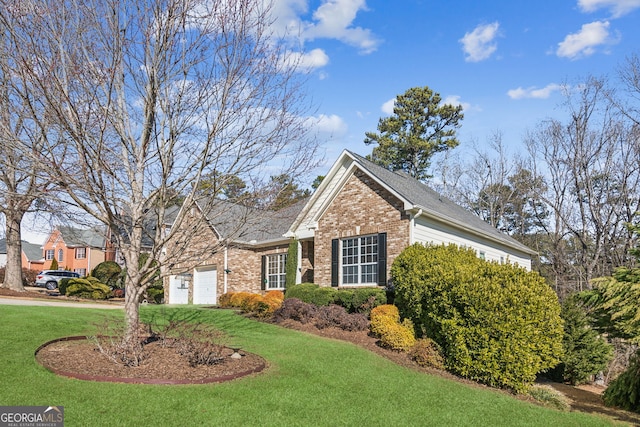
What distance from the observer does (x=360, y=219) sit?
16516 millimetres

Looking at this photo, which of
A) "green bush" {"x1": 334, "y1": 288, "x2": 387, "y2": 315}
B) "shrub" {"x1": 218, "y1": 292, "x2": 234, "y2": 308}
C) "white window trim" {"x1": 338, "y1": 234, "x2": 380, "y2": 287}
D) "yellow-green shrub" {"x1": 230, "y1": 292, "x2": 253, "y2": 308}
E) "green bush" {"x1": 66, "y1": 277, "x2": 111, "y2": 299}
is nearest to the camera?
"green bush" {"x1": 334, "y1": 288, "x2": 387, "y2": 315}

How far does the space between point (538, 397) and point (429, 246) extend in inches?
221

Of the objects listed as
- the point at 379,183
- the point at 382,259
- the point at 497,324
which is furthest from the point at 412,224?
the point at 497,324

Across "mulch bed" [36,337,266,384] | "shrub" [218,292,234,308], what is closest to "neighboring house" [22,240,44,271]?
"shrub" [218,292,234,308]

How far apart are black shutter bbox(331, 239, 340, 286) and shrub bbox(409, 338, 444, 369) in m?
6.20

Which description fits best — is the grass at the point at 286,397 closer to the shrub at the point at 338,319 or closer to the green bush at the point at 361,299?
the shrub at the point at 338,319

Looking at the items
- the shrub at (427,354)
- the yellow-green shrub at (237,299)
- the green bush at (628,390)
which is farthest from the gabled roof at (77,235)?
the green bush at (628,390)

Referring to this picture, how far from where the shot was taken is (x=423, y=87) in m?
40.1

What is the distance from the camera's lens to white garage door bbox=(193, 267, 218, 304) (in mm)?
23359

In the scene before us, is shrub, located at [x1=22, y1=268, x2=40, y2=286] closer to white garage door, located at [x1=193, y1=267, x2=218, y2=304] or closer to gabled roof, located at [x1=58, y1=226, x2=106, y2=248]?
white garage door, located at [x1=193, y1=267, x2=218, y2=304]

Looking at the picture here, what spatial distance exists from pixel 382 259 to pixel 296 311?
333cm

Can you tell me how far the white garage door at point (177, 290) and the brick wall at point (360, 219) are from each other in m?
9.98

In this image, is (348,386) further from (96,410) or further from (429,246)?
(429,246)

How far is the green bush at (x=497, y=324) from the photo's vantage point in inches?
362
